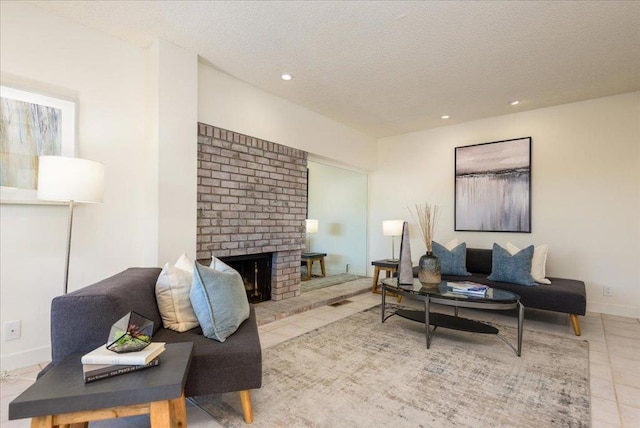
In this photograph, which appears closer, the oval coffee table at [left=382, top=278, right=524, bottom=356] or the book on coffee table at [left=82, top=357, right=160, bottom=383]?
the book on coffee table at [left=82, top=357, right=160, bottom=383]

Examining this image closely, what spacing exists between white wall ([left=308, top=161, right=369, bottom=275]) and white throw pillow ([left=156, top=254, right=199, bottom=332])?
13.4ft

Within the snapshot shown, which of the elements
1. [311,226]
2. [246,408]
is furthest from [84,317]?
[311,226]

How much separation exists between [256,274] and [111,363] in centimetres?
258

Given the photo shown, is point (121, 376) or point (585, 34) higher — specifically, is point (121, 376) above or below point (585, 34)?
below

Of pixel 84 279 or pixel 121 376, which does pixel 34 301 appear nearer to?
pixel 84 279

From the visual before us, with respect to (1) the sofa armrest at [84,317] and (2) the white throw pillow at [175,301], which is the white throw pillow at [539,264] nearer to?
(2) the white throw pillow at [175,301]

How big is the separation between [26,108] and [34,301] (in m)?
1.38

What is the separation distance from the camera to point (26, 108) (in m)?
2.22

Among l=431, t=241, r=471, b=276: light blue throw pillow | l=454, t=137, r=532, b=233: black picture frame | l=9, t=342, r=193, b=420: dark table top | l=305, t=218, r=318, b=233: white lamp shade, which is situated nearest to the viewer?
l=9, t=342, r=193, b=420: dark table top

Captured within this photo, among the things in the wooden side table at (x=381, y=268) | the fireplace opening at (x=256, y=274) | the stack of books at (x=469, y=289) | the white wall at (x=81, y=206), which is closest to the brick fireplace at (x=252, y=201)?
the fireplace opening at (x=256, y=274)

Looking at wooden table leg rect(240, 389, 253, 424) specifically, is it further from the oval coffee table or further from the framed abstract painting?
the framed abstract painting

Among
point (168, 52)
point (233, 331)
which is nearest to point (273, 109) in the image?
point (168, 52)

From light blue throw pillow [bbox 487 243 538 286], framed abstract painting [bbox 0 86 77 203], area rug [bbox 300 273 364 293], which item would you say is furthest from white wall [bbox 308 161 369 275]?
framed abstract painting [bbox 0 86 77 203]

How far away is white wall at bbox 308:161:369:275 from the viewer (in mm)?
5809
